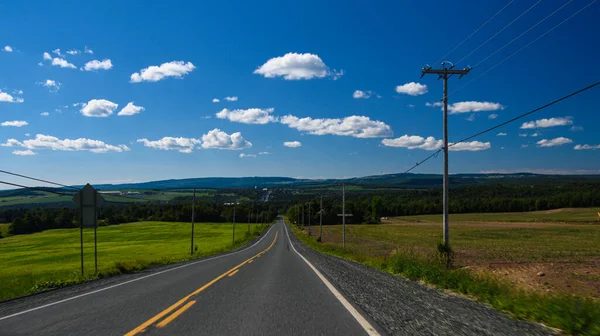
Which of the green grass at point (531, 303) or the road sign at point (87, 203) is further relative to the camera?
the road sign at point (87, 203)

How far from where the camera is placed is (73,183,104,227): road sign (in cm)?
1833

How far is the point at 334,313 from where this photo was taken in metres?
7.41

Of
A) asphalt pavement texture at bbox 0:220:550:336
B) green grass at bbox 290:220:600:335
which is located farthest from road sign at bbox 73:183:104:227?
green grass at bbox 290:220:600:335

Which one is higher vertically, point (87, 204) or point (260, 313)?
point (87, 204)

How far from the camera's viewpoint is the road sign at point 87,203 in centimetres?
1833

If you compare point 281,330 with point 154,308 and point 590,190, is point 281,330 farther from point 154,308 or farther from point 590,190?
point 590,190

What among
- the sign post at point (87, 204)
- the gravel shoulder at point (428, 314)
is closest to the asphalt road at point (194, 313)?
the gravel shoulder at point (428, 314)

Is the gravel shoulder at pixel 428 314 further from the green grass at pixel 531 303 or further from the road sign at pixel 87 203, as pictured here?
the road sign at pixel 87 203

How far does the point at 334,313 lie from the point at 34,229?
129073 mm

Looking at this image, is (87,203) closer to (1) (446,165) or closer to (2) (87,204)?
(2) (87,204)

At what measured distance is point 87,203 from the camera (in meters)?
18.4

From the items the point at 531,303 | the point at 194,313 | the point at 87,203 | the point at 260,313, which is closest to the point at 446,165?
the point at 531,303

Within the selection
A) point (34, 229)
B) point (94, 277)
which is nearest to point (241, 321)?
point (94, 277)

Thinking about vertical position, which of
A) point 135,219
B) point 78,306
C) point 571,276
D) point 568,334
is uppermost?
point 568,334
